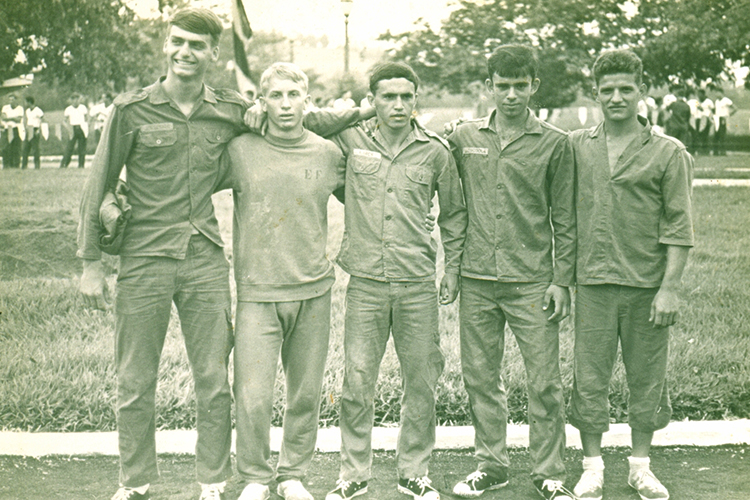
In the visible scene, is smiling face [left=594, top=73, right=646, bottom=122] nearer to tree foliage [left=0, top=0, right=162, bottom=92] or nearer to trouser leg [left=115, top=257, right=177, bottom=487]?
trouser leg [left=115, top=257, right=177, bottom=487]

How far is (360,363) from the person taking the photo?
10.3 feet

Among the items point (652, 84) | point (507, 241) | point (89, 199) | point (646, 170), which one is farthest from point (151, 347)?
point (652, 84)

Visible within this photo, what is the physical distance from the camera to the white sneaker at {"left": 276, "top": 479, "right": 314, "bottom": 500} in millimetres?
3082

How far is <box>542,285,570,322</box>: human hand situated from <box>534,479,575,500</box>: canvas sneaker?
77 cm

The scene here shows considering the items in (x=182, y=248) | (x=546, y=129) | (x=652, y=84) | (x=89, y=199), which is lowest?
(x=182, y=248)

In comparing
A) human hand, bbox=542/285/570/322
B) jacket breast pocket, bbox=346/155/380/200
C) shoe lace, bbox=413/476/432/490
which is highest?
jacket breast pocket, bbox=346/155/380/200

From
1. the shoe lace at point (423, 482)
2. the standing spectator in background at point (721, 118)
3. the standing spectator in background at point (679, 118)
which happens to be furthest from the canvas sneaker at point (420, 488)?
the standing spectator in background at point (679, 118)

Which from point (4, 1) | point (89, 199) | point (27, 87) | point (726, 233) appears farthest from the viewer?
point (726, 233)

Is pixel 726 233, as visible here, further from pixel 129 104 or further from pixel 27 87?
pixel 27 87

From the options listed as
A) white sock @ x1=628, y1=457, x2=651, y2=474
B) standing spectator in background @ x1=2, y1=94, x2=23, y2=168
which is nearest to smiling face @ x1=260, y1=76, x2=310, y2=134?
white sock @ x1=628, y1=457, x2=651, y2=474

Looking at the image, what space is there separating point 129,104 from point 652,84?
810 cm

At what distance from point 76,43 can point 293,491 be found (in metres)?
5.46

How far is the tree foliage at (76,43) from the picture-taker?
5.89 metres

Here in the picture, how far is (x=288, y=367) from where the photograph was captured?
10.5 feet
